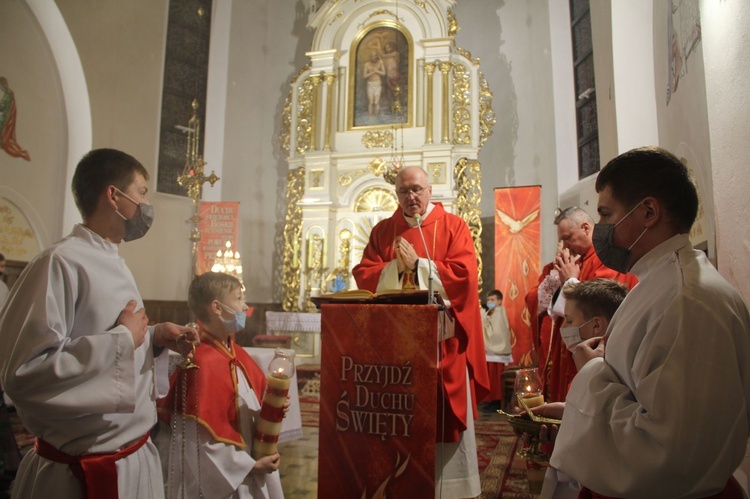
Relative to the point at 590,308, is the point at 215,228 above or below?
above

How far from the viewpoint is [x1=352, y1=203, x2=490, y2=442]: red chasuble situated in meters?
3.01

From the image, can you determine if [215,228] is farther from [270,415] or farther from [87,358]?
[87,358]

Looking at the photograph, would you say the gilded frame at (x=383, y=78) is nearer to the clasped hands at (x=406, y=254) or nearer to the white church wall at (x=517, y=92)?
the white church wall at (x=517, y=92)

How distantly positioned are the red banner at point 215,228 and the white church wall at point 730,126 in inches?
343

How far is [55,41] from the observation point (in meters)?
7.61

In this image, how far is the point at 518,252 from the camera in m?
8.95

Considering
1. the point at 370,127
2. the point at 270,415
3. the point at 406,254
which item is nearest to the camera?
the point at 270,415

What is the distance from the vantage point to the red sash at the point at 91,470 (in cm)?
174

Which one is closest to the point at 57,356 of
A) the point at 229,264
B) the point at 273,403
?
the point at 273,403

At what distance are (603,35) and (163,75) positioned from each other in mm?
7827

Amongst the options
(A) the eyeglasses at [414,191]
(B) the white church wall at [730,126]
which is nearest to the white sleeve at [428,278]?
(A) the eyeglasses at [414,191]

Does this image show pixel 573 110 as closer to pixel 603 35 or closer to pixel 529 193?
pixel 529 193

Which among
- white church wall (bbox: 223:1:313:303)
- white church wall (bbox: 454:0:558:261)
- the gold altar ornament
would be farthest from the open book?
white church wall (bbox: 223:1:313:303)

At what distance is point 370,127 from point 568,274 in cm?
790
